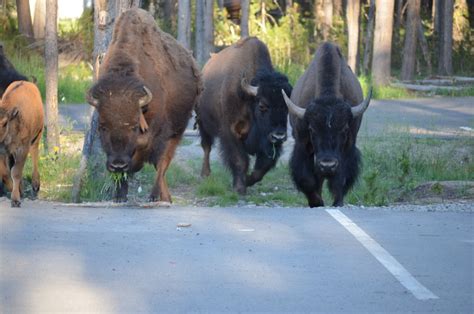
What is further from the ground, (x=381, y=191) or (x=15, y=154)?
(x=15, y=154)

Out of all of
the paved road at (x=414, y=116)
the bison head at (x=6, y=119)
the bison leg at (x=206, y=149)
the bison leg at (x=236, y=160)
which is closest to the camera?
the bison head at (x=6, y=119)

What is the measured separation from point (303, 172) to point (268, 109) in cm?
189

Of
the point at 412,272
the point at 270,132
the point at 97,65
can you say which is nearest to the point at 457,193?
the point at 270,132

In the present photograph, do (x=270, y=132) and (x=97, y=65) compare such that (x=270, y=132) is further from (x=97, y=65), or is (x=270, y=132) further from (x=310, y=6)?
(x=310, y=6)

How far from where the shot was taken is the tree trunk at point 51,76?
14.7m

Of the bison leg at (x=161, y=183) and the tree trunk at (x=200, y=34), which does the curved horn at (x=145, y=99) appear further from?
the tree trunk at (x=200, y=34)

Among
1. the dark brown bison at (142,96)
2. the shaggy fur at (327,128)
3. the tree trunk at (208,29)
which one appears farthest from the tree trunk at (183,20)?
the shaggy fur at (327,128)

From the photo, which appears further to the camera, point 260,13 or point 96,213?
point 260,13

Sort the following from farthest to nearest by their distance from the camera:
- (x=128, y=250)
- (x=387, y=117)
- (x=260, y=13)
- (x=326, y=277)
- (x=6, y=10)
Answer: (x=260, y=13)
(x=6, y=10)
(x=387, y=117)
(x=128, y=250)
(x=326, y=277)

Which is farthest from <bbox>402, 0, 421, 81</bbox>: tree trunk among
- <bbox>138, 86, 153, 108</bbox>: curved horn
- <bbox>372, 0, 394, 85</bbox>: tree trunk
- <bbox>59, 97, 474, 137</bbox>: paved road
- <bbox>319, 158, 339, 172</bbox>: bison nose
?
<bbox>138, 86, 153, 108</bbox>: curved horn

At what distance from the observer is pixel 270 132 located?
1434 centimetres

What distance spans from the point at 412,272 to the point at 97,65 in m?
7.22

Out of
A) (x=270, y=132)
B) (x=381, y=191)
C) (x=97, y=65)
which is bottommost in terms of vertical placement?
(x=381, y=191)

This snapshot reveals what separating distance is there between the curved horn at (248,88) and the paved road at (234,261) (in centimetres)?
463
